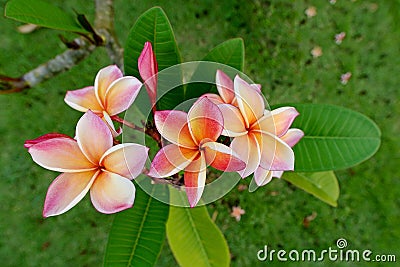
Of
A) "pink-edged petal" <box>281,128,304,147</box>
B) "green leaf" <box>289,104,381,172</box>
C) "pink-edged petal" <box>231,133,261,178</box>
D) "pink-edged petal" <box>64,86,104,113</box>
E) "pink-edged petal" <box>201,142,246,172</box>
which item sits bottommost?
"green leaf" <box>289,104,381,172</box>

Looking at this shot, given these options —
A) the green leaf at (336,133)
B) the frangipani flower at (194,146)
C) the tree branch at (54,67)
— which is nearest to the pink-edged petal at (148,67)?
the frangipani flower at (194,146)

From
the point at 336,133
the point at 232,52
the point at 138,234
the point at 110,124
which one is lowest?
the point at 138,234

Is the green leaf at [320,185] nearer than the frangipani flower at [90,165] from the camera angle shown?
No

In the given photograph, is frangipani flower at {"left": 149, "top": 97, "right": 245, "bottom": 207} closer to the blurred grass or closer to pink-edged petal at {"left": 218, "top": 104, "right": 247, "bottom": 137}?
pink-edged petal at {"left": 218, "top": 104, "right": 247, "bottom": 137}

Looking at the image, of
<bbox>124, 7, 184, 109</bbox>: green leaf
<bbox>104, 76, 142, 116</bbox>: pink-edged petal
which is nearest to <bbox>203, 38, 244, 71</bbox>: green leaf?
<bbox>124, 7, 184, 109</bbox>: green leaf

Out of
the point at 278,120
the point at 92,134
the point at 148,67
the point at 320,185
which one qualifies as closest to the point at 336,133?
the point at 320,185

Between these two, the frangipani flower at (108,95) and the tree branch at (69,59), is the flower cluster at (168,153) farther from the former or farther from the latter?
the tree branch at (69,59)

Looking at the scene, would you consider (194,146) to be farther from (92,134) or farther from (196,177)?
(92,134)
